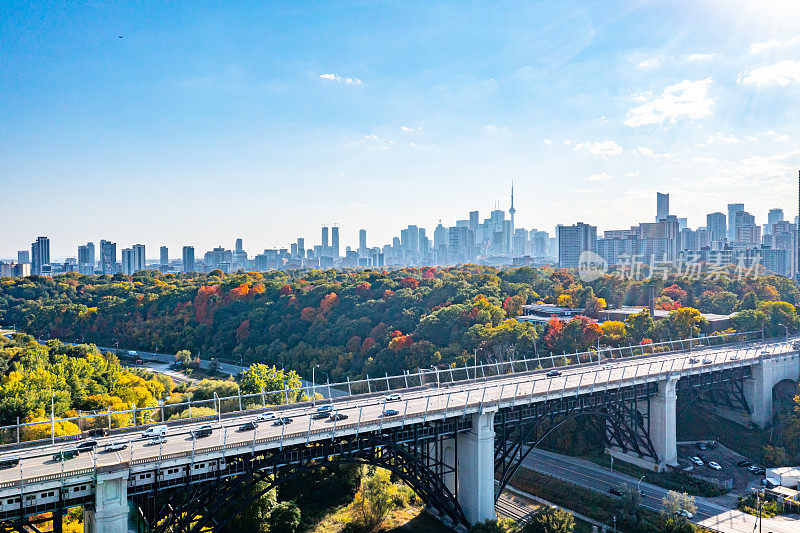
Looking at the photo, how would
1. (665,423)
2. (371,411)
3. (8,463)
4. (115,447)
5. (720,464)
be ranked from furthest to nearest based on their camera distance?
(720,464), (665,423), (371,411), (115,447), (8,463)

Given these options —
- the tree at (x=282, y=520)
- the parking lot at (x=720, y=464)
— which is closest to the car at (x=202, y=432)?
the tree at (x=282, y=520)

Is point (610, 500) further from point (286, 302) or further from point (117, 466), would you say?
point (286, 302)

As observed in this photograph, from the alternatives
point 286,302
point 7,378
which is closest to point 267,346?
point 286,302

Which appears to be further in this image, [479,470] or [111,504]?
[479,470]

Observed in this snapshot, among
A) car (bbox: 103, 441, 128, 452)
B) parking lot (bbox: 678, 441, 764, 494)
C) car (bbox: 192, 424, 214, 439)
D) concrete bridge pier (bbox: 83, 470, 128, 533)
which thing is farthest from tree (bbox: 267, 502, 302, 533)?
parking lot (bbox: 678, 441, 764, 494)

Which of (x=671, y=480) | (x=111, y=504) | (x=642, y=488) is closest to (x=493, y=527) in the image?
(x=642, y=488)

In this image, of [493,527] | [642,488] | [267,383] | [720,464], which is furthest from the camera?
[267,383]

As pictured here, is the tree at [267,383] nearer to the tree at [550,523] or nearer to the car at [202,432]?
the car at [202,432]

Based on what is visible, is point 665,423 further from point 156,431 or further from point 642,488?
point 156,431
